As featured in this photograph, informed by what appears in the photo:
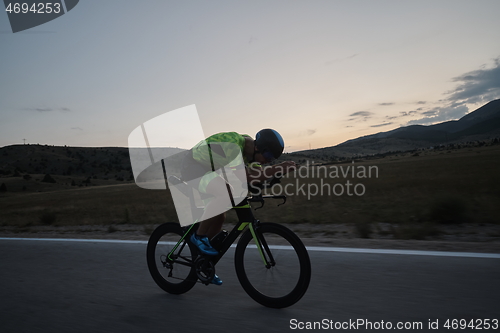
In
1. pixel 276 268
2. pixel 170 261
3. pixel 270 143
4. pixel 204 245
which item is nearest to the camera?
pixel 270 143

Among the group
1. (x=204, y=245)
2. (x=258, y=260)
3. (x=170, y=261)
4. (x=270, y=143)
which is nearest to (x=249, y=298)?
(x=258, y=260)

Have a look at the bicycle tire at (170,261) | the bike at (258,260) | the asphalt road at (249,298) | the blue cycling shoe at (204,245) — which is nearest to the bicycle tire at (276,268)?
the bike at (258,260)

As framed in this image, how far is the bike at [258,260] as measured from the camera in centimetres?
342

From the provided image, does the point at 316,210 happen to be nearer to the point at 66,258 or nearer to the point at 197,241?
the point at 66,258

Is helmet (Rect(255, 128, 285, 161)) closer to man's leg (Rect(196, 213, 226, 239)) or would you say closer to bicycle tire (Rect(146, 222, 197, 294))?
man's leg (Rect(196, 213, 226, 239))

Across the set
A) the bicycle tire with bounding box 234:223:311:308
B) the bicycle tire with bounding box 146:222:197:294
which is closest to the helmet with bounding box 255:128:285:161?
the bicycle tire with bounding box 234:223:311:308

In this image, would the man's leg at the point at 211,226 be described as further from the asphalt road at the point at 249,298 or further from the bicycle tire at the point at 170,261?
the asphalt road at the point at 249,298

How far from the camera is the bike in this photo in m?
3.42

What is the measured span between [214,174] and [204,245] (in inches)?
29.5

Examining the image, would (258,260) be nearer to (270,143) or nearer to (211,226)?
(211,226)

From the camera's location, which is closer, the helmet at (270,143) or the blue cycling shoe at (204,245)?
the helmet at (270,143)

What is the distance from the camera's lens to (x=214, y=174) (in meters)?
3.66

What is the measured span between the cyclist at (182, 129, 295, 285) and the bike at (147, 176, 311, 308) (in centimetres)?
10

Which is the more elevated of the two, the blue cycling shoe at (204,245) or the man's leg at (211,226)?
the man's leg at (211,226)
